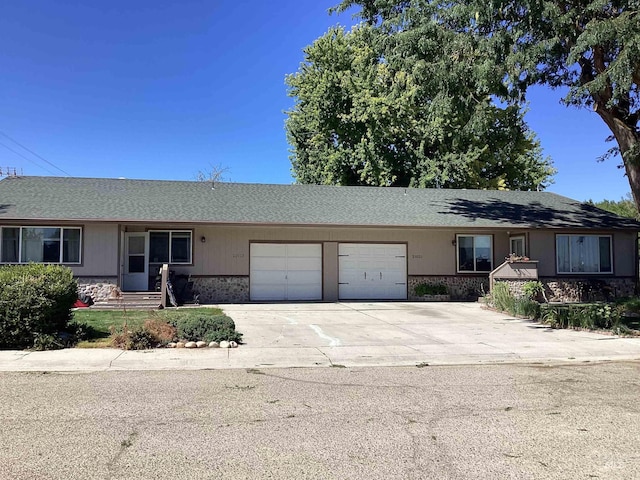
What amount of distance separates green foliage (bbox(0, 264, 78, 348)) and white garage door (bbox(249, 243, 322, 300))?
1012 cm

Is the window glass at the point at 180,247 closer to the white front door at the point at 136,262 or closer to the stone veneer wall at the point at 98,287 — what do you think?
the white front door at the point at 136,262

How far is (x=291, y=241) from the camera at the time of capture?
20328 mm

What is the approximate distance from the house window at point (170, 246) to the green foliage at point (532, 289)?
40.2ft

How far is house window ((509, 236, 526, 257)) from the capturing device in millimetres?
20984

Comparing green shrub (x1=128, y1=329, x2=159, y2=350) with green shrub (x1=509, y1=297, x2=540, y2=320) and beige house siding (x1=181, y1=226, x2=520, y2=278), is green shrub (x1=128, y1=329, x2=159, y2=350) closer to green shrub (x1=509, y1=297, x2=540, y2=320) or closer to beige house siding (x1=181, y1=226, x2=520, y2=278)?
beige house siding (x1=181, y1=226, x2=520, y2=278)

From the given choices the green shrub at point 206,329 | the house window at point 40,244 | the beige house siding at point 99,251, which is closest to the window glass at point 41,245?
the house window at point 40,244

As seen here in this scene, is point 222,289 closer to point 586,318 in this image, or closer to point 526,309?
point 526,309

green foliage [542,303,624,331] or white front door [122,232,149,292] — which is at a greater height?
white front door [122,232,149,292]

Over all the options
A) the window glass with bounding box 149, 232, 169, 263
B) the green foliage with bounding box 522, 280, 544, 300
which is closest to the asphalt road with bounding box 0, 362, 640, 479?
the green foliage with bounding box 522, 280, 544, 300

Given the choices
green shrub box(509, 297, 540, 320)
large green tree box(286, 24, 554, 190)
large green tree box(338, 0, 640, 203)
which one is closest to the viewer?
large green tree box(338, 0, 640, 203)

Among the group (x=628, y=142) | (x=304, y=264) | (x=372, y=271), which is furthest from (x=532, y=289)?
(x=304, y=264)

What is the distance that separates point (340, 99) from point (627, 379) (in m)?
27.4

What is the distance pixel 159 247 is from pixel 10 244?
190 inches

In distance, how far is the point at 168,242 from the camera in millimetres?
19344
